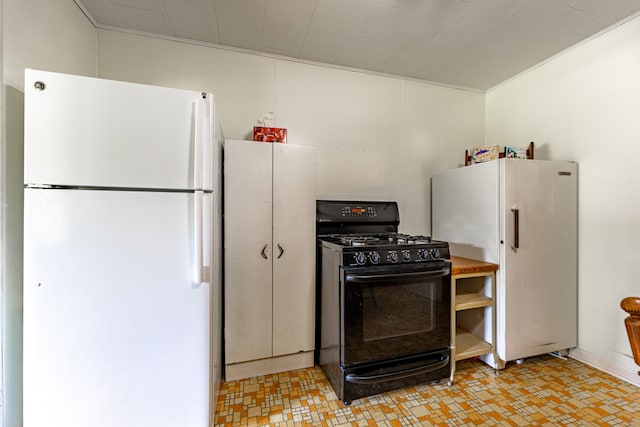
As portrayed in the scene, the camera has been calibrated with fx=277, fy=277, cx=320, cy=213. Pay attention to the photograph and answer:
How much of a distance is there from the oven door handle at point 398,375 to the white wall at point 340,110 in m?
1.22

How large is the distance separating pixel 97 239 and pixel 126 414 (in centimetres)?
76

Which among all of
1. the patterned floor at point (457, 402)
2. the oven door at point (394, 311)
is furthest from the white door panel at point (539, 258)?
the oven door at point (394, 311)

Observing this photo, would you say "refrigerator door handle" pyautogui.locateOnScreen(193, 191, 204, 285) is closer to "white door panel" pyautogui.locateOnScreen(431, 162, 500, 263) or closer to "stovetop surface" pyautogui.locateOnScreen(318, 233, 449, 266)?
"stovetop surface" pyautogui.locateOnScreen(318, 233, 449, 266)

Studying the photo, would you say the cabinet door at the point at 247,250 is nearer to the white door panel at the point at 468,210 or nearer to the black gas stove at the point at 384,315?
the black gas stove at the point at 384,315

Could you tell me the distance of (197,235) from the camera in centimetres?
123

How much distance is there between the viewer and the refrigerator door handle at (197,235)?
4.04 feet

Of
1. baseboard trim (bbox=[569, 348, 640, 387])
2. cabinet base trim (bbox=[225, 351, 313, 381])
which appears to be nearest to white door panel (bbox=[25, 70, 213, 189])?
cabinet base trim (bbox=[225, 351, 313, 381])

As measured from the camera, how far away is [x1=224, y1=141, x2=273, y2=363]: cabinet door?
185 centimetres

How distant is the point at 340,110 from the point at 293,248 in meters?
1.37

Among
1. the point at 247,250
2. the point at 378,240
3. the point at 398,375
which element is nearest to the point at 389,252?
the point at 378,240

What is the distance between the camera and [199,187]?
1.25 m

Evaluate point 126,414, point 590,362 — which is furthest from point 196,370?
point 590,362

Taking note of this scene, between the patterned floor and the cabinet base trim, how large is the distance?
37 millimetres

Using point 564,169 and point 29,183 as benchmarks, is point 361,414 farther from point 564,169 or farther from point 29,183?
point 564,169
